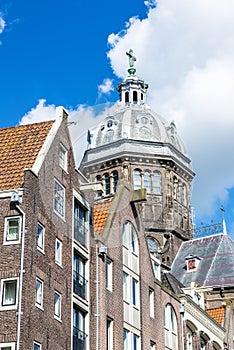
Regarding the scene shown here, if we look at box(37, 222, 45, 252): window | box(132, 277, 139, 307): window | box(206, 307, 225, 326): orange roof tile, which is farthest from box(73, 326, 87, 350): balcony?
box(206, 307, 225, 326): orange roof tile

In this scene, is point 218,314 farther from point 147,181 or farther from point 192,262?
point 147,181

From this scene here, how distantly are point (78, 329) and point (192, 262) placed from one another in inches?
1684

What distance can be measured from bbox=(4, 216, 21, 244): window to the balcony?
213 inches

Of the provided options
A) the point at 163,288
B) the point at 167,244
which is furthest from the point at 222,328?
the point at 167,244

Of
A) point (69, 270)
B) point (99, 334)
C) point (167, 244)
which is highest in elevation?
point (167, 244)

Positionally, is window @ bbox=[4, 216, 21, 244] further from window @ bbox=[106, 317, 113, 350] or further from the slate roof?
the slate roof

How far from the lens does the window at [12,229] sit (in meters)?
30.2

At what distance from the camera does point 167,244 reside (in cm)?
7956

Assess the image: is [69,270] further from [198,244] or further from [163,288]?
[198,244]

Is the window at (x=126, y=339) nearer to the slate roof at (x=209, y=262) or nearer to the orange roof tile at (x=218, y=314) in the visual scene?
the orange roof tile at (x=218, y=314)

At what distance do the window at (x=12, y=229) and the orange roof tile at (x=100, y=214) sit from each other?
734cm

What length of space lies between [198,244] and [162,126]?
46.3 feet

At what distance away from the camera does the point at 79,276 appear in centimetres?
3447

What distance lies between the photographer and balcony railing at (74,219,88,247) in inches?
1375
